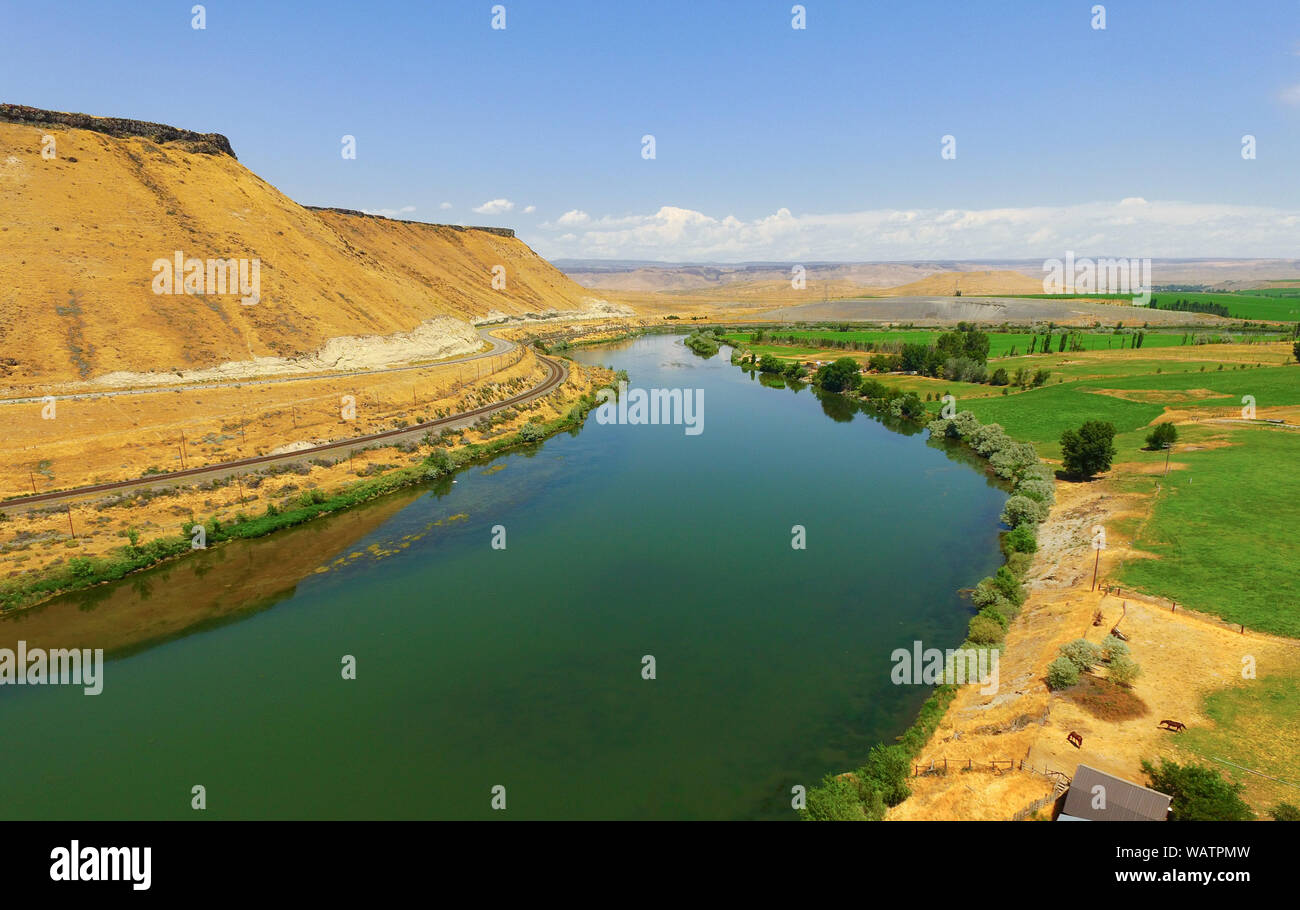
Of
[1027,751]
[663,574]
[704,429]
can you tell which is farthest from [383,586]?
[704,429]

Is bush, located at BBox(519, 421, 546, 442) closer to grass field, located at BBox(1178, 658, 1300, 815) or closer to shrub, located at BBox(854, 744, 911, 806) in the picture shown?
shrub, located at BBox(854, 744, 911, 806)

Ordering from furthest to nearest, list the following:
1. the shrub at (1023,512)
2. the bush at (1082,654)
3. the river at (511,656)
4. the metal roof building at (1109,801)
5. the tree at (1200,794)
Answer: the shrub at (1023,512)
the bush at (1082,654)
the river at (511,656)
the tree at (1200,794)
the metal roof building at (1109,801)

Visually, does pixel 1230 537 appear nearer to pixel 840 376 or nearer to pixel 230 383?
pixel 840 376

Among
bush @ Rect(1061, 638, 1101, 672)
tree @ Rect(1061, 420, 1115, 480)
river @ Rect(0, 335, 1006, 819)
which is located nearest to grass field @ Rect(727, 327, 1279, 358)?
tree @ Rect(1061, 420, 1115, 480)

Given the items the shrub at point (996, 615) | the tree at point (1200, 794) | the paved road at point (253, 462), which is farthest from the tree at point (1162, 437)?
the paved road at point (253, 462)

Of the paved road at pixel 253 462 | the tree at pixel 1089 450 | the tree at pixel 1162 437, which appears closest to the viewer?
the paved road at pixel 253 462

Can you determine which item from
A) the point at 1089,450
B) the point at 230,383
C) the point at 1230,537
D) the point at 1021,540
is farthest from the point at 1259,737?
the point at 230,383

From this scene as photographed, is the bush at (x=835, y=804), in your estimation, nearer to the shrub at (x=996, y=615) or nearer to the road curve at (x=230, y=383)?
the shrub at (x=996, y=615)
